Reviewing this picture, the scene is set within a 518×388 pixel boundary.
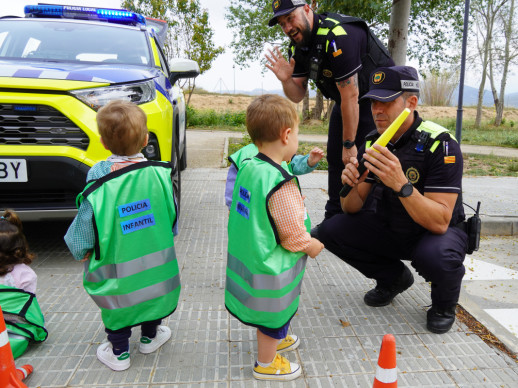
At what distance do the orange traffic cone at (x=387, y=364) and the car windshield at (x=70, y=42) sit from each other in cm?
359

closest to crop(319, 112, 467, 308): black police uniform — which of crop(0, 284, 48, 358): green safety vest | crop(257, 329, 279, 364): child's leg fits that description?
crop(257, 329, 279, 364): child's leg

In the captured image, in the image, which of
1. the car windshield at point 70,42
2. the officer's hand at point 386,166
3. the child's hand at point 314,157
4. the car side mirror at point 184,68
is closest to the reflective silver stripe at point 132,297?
the child's hand at point 314,157

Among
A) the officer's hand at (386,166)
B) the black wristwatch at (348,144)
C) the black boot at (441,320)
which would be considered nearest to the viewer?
the officer's hand at (386,166)

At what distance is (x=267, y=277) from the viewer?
6.49 feet

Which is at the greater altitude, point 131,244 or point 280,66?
point 280,66

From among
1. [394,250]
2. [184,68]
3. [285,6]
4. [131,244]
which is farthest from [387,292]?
[184,68]

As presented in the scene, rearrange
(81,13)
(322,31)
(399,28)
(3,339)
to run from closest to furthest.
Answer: (3,339) → (322,31) → (81,13) → (399,28)

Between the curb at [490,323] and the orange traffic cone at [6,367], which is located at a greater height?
the orange traffic cone at [6,367]

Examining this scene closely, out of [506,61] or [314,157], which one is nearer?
[314,157]

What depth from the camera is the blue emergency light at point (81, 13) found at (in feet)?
16.8

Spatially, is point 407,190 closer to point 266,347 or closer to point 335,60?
point 266,347

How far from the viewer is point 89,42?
4375 millimetres

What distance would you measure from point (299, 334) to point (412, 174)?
1.17 meters

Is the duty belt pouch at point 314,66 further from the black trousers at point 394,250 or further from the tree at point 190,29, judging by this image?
the tree at point 190,29
